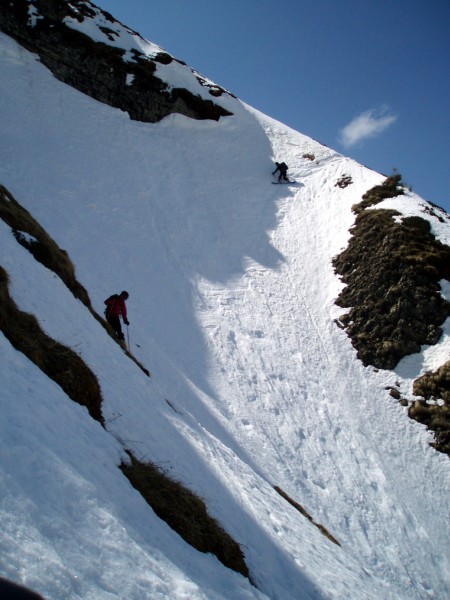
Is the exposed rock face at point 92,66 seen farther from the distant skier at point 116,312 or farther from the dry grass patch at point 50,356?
the dry grass patch at point 50,356

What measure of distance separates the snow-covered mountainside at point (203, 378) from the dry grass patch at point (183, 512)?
0.25 m

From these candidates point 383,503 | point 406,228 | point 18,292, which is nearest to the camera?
point 18,292

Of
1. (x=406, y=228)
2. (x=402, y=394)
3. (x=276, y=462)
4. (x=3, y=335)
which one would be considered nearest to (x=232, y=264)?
(x=406, y=228)

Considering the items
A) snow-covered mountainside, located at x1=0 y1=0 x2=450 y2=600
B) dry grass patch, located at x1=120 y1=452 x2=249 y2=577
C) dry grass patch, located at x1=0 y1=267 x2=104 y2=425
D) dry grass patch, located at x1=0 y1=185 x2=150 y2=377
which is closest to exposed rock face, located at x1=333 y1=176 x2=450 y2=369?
snow-covered mountainside, located at x1=0 y1=0 x2=450 y2=600

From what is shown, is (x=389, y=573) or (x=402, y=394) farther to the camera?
(x=402, y=394)

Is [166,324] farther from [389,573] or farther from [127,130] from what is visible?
[127,130]

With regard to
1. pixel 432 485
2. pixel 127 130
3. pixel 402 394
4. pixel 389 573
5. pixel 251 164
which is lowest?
pixel 389 573

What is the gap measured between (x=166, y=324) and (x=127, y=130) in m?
24.4

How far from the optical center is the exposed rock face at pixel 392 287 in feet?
66.9

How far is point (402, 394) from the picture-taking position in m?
18.6

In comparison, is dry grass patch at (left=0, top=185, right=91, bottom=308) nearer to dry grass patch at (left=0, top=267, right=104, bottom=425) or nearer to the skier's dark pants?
the skier's dark pants

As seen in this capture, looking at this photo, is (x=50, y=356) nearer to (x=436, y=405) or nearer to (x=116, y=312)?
(x=116, y=312)

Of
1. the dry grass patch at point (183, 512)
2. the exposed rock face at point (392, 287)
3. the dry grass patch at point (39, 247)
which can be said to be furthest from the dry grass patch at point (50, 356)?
the exposed rock face at point (392, 287)

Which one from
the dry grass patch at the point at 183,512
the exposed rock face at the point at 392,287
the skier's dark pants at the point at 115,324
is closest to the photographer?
the dry grass patch at the point at 183,512
